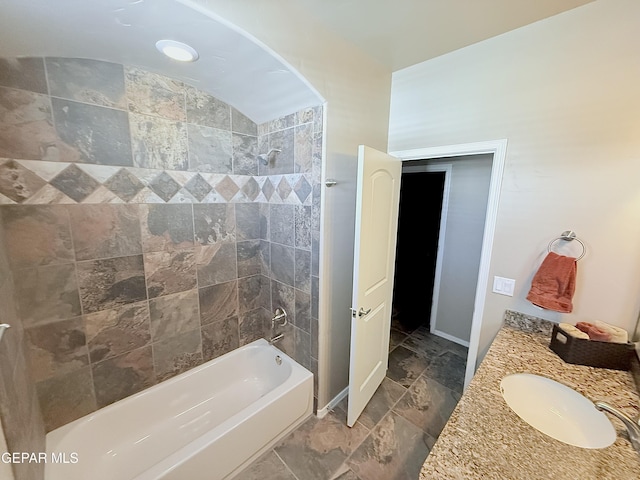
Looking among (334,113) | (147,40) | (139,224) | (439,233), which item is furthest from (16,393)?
(439,233)

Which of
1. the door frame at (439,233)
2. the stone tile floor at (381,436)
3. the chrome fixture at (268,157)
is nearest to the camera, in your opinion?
the stone tile floor at (381,436)

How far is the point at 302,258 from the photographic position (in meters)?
1.75

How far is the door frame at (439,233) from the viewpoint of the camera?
2643 mm

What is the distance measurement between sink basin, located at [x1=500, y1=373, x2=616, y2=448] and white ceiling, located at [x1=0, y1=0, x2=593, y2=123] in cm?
181

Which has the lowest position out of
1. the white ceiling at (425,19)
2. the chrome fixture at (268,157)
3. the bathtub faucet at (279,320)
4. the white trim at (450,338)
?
the white trim at (450,338)

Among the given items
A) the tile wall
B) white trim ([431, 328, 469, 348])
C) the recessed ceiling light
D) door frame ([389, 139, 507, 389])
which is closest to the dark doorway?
white trim ([431, 328, 469, 348])

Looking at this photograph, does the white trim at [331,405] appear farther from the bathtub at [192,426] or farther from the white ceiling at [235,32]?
the white ceiling at [235,32]

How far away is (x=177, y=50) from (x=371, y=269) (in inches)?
65.7

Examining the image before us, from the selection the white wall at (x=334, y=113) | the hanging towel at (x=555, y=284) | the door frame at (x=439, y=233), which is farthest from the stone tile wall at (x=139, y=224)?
the door frame at (x=439, y=233)

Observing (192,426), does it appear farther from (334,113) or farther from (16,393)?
(334,113)

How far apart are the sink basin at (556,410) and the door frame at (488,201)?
0.56m

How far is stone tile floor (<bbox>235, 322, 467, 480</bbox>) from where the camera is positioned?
1.46 metres

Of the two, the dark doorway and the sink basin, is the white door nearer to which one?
the sink basin

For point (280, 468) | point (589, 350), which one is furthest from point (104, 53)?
point (589, 350)
